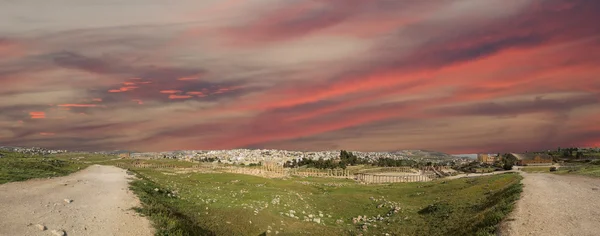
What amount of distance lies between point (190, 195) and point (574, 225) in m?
33.6

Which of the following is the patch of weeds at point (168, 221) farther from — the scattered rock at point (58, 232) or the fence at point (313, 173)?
the fence at point (313, 173)

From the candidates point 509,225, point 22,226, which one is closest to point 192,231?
point 22,226

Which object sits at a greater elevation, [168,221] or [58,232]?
[58,232]

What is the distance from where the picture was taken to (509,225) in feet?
76.2

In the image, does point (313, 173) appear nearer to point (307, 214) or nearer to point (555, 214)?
point (307, 214)

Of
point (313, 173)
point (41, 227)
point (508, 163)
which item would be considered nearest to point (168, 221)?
point (41, 227)

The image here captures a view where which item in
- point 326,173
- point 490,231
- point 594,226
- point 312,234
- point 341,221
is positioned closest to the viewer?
point 594,226

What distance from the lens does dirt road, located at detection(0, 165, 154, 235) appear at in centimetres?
2016

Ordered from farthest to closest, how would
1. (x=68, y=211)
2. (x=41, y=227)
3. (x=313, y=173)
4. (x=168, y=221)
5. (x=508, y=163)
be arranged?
1. (x=313, y=173)
2. (x=508, y=163)
3. (x=168, y=221)
4. (x=68, y=211)
5. (x=41, y=227)

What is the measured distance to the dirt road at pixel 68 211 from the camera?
2016cm

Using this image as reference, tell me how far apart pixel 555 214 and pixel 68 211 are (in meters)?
34.6

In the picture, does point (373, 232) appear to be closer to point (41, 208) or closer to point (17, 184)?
point (41, 208)

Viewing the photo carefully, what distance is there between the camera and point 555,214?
24.8 m

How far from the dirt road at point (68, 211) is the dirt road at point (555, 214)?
24.5 m
